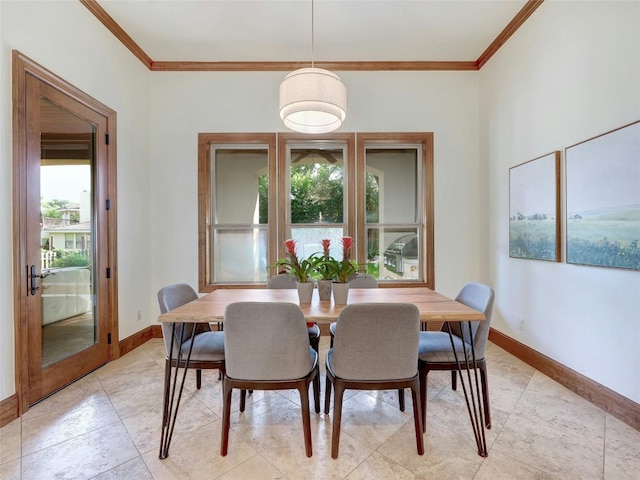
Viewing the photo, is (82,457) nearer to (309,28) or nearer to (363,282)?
(363,282)

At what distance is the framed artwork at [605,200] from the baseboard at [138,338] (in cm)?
426

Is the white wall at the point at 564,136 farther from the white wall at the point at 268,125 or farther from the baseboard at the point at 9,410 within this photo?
the baseboard at the point at 9,410

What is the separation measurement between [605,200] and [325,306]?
2.09 m

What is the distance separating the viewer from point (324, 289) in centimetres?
206

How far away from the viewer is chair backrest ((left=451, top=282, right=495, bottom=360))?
184 centimetres

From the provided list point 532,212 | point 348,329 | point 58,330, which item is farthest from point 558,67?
point 58,330

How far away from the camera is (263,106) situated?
12.1ft

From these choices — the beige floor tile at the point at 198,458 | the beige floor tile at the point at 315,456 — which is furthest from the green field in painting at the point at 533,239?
the beige floor tile at the point at 198,458

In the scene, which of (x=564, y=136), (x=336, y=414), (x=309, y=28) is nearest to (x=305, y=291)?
(x=336, y=414)

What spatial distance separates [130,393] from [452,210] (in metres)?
3.83

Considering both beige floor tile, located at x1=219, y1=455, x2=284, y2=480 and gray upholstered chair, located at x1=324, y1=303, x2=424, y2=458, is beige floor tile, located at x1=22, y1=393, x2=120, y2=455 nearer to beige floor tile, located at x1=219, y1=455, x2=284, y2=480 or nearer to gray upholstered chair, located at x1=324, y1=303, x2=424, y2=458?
beige floor tile, located at x1=219, y1=455, x2=284, y2=480

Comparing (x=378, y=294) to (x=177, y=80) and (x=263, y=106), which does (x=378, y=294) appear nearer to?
(x=263, y=106)

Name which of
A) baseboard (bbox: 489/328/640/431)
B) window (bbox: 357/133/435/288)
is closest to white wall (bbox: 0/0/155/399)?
window (bbox: 357/133/435/288)

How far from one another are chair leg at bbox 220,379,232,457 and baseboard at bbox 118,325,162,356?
207 centimetres
